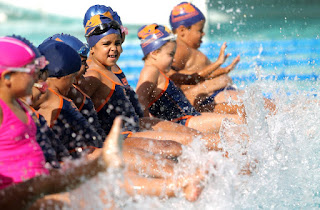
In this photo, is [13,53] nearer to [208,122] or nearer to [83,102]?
[83,102]

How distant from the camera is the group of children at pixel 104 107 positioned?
252 centimetres

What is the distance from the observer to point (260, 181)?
146 inches

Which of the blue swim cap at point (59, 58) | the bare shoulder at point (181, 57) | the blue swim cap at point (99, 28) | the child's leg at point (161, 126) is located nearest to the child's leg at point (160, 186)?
the blue swim cap at point (59, 58)

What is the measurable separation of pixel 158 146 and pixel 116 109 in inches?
22.9

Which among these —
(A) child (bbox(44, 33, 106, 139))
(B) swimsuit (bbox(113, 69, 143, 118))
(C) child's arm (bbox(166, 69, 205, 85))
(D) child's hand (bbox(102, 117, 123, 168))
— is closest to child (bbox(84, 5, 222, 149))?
(B) swimsuit (bbox(113, 69, 143, 118))

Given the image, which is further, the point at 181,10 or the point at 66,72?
the point at 181,10

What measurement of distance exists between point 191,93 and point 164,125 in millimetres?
1156

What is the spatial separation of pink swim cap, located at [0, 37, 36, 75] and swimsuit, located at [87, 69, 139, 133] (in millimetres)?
1606

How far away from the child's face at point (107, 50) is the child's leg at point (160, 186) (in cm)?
151

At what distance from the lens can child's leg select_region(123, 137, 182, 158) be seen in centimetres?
381

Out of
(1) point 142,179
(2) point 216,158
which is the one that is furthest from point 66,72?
(2) point 216,158

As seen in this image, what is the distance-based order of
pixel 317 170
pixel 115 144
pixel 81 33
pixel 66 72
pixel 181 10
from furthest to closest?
pixel 81 33
pixel 181 10
pixel 317 170
pixel 66 72
pixel 115 144

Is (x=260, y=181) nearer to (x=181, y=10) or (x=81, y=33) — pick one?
(x=181, y=10)

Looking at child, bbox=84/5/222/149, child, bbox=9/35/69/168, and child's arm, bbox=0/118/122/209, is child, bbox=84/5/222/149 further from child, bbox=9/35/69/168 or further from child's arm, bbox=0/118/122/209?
child's arm, bbox=0/118/122/209
